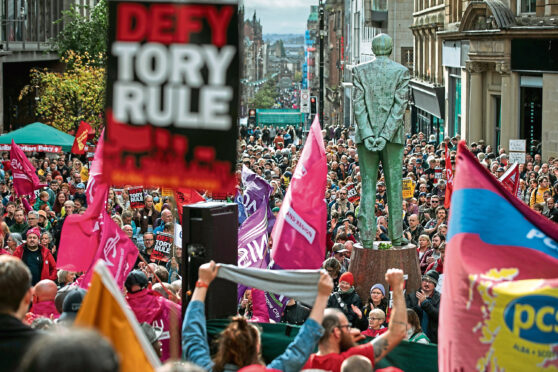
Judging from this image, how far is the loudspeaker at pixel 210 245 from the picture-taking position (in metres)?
7.05

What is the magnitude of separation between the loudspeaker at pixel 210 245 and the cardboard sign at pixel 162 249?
565cm

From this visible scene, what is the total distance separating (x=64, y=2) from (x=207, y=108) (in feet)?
218

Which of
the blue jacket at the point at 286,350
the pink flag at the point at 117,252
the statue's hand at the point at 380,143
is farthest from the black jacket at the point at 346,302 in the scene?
the blue jacket at the point at 286,350

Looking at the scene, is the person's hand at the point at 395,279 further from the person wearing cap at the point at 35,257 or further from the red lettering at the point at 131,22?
the person wearing cap at the point at 35,257

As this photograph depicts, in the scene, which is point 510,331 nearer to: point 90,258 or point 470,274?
point 470,274

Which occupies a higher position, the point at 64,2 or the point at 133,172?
the point at 64,2

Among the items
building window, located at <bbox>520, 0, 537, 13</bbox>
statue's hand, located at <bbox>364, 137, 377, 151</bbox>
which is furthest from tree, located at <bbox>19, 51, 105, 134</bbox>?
statue's hand, located at <bbox>364, 137, 377, 151</bbox>

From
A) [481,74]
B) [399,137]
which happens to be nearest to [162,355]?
[399,137]

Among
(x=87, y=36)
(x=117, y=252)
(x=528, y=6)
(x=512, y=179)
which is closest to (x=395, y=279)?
(x=117, y=252)

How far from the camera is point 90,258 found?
10883 mm

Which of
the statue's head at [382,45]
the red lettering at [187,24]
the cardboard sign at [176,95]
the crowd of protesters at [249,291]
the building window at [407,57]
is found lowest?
the crowd of protesters at [249,291]

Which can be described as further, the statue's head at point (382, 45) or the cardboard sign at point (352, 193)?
the cardboard sign at point (352, 193)

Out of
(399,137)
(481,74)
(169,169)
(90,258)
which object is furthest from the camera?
(481,74)

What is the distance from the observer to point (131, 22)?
576 centimetres
